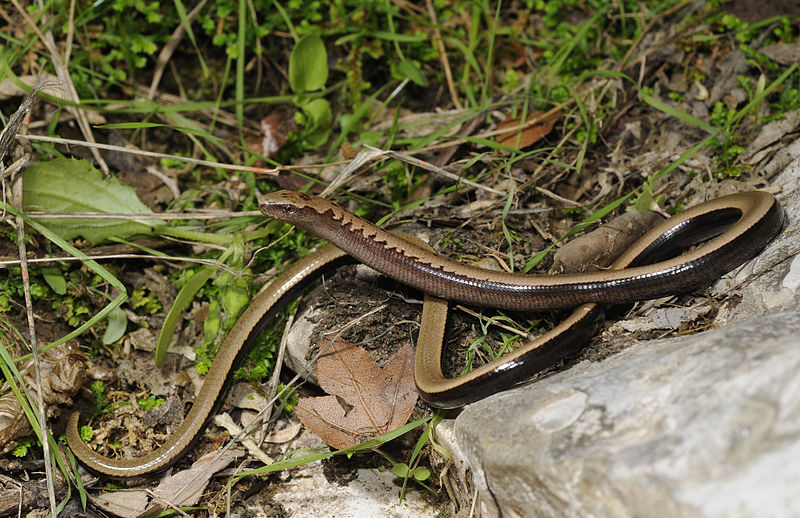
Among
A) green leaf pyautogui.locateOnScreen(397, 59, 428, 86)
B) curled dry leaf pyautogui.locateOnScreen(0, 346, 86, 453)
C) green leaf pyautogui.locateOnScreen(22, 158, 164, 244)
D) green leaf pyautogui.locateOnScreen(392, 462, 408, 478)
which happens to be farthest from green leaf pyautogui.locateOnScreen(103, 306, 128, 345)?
green leaf pyautogui.locateOnScreen(397, 59, 428, 86)

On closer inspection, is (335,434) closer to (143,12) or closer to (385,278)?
(385,278)

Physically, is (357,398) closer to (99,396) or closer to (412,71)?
(99,396)

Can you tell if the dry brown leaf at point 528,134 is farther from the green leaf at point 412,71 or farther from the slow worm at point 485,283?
the slow worm at point 485,283

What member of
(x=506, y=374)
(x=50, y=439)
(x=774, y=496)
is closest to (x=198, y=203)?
(x=50, y=439)

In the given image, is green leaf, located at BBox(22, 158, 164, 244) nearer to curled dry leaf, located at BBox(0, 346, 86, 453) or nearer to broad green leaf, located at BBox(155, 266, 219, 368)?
broad green leaf, located at BBox(155, 266, 219, 368)

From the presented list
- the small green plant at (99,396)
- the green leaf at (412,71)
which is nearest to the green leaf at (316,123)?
the green leaf at (412,71)

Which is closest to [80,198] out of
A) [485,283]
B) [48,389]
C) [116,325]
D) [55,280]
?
[55,280]
